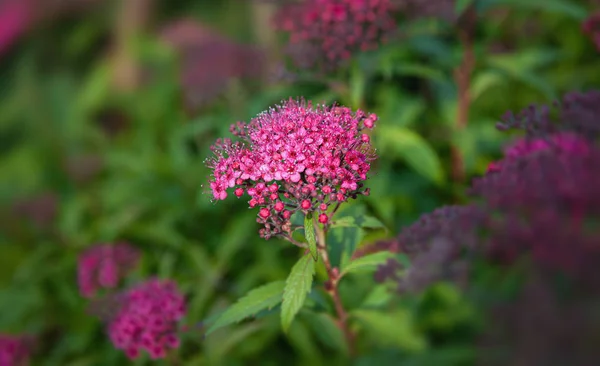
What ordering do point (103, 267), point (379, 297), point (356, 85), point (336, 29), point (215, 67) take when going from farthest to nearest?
point (215, 67) → point (103, 267) → point (356, 85) → point (336, 29) → point (379, 297)

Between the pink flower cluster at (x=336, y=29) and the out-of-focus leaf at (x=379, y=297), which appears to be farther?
the pink flower cluster at (x=336, y=29)

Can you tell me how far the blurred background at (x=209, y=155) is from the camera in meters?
2.59

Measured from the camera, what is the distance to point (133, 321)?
2.07 metres

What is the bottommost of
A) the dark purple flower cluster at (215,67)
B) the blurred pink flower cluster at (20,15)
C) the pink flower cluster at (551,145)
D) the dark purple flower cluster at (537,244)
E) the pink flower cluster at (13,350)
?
the dark purple flower cluster at (537,244)

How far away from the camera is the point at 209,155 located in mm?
2959

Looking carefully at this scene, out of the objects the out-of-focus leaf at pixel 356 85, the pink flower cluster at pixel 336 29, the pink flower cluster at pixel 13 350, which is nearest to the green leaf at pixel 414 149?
the out-of-focus leaf at pixel 356 85

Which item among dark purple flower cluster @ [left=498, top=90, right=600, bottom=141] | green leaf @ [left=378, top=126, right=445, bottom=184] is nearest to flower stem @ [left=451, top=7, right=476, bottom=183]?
green leaf @ [left=378, top=126, right=445, bottom=184]

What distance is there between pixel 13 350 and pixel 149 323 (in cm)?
86

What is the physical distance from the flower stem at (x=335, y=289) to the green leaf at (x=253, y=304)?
0.15 metres

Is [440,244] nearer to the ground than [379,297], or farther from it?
nearer to the ground

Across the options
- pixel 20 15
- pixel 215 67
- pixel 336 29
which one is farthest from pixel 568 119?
pixel 20 15

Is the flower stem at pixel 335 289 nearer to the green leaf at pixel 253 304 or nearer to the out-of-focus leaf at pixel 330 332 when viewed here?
the out-of-focus leaf at pixel 330 332

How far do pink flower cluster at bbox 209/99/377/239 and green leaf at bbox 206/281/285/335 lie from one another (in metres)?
0.23

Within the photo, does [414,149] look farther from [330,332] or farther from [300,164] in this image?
[300,164]
